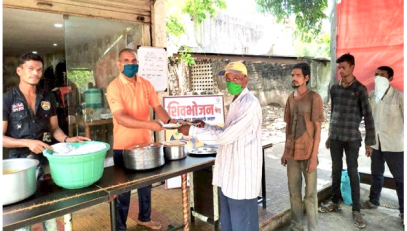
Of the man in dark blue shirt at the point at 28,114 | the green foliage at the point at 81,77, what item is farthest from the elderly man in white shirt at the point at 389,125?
the green foliage at the point at 81,77

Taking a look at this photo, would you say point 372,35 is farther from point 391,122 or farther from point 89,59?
point 89,59

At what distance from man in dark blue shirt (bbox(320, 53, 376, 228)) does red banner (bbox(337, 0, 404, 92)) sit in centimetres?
92

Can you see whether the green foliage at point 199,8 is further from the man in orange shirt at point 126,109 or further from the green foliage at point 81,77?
the man in orange shirt at point 126,109

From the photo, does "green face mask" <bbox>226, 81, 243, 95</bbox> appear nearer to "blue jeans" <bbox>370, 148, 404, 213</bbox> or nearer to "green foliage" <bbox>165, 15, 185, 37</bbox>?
"blue jeans" <bbox>370, 148, 404, 213</bbox>

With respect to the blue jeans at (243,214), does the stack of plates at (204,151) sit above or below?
above

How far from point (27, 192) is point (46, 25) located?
13.6 feet

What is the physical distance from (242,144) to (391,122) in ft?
8.19

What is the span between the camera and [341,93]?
350 cm

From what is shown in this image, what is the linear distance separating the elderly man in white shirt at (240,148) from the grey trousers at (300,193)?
947 millimetres

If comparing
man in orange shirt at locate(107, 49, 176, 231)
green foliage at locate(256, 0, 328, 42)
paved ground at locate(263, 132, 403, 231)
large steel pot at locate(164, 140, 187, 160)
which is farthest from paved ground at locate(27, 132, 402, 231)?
green foliage at locate(256, 0, 328, 42)

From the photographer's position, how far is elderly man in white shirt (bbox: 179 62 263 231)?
2250 millimetres

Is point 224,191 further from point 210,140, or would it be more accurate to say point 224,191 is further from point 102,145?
point 102,145

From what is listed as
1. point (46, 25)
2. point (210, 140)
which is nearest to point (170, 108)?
point (210, 140)

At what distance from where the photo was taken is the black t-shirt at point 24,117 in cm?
235
